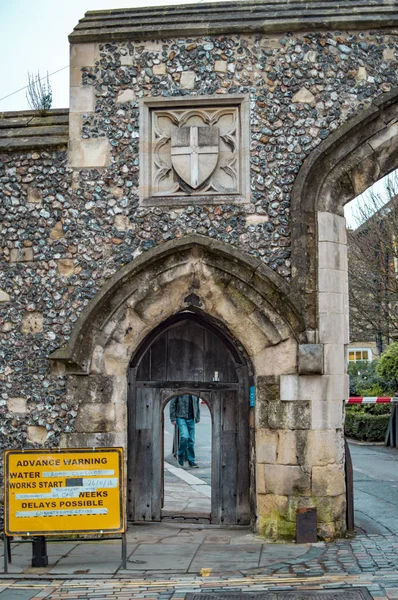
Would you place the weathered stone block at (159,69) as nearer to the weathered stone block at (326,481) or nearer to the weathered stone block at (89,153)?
the weathered stone block at (89,153)

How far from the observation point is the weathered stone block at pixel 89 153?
859 cm

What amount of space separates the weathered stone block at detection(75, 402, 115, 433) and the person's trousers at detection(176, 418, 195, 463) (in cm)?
446

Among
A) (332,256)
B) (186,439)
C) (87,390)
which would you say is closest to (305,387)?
(332,256)

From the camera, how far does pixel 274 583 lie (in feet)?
21.1

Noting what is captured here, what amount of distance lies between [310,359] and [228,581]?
245 centimetres

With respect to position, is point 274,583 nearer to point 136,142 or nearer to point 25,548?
point 25,548

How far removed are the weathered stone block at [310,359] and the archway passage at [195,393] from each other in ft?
3.31

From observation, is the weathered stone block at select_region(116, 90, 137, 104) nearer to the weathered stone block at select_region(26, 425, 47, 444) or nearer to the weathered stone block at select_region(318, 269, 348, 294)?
the weathered stone block at select_region(318, 269, 348, 294)

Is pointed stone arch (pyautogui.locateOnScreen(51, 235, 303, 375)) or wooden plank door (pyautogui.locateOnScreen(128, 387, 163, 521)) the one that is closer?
pointed stone arch (pyautogui.locateOnScreen(51, 235, 303, 375))

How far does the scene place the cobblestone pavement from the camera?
6.15 metres

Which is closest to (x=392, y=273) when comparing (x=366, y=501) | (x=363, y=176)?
(x=366, y=501)

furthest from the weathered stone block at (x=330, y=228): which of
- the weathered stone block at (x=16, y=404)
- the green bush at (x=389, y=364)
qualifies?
the green bush at (x=389, y=364)

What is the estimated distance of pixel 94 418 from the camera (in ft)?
27.5

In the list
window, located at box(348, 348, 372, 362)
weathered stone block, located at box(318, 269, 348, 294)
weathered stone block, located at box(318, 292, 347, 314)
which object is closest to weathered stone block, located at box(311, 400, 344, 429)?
weathered stone block, located at box(318, 292, 347, 314)
